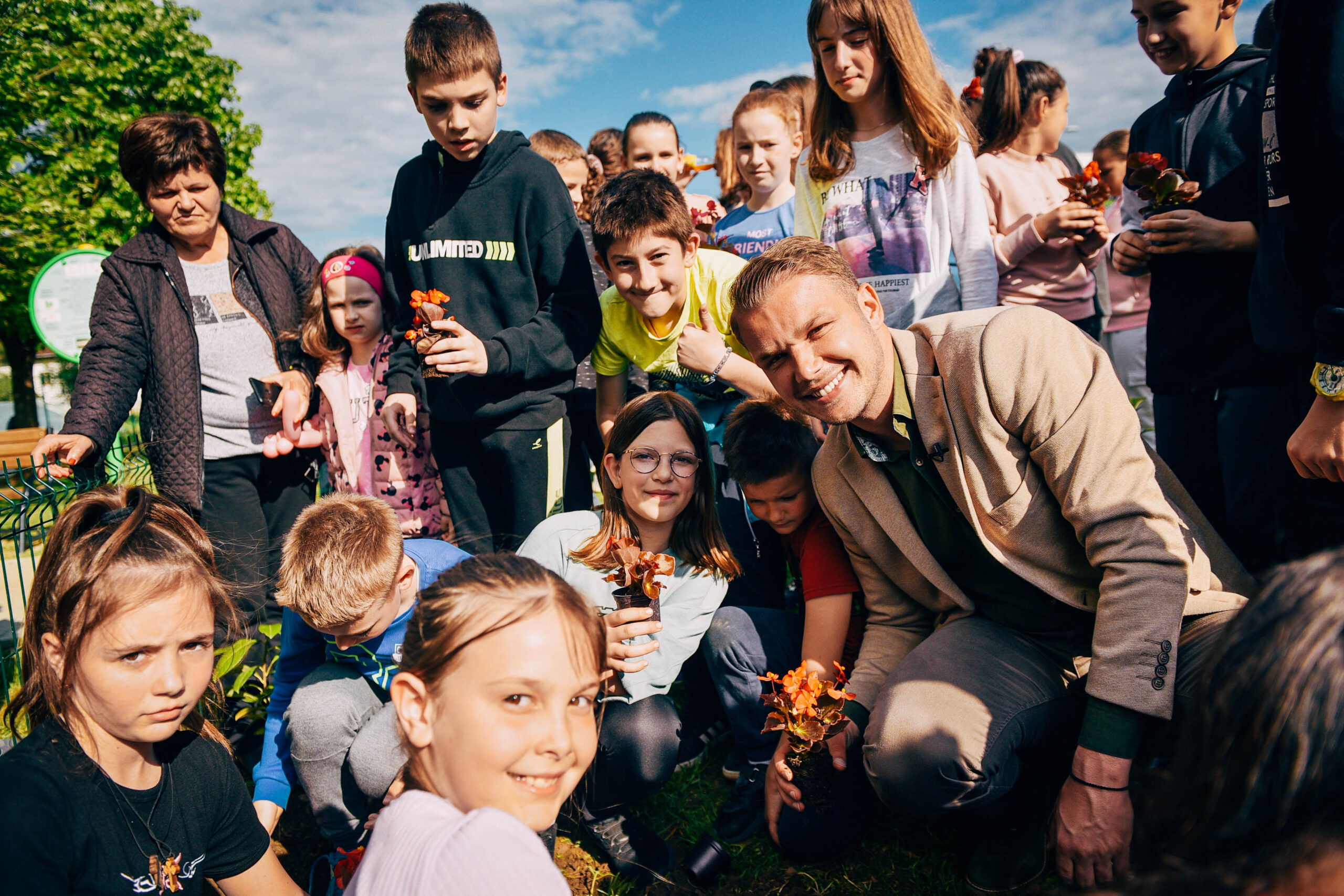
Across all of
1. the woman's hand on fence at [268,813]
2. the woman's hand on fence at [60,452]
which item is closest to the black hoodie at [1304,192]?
the woman's hand on fence at [268,813]

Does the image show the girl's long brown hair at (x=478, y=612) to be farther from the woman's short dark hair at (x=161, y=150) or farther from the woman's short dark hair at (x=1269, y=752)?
the woman's short dark hair at (x=161, y=150)

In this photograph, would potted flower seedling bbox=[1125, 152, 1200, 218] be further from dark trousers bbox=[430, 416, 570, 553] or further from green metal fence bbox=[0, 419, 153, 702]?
green metal fence bbox=[0, 419, 153, 702]

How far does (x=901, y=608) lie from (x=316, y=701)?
7.30 ft

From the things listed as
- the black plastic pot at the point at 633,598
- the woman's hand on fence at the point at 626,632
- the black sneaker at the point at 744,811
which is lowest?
the black sneaker at the point at 744,811

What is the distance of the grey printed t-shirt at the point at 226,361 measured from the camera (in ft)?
13.1

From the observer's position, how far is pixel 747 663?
2.98m

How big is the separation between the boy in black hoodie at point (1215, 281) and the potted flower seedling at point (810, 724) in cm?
190

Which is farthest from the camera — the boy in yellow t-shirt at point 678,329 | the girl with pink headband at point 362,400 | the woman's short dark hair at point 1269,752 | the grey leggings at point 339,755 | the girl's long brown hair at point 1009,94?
the girl's long brown hair at point 1009,94

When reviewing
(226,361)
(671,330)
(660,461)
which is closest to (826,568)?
(660,461)

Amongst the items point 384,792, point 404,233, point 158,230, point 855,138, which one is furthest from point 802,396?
point 158,230

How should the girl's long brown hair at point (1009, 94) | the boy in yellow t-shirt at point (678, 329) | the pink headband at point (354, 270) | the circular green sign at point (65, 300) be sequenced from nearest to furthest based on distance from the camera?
the boy in yellow t-shirt at point (678, 329) < the pink headband at point (354, 270) < the girl's long brown hair at point (1009, 94) < the circular green sign at point (65, 300)

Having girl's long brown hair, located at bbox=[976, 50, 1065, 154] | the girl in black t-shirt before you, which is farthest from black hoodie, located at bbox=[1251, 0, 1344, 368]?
the girl in black t-shirt

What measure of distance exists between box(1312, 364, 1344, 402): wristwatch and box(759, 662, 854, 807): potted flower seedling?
149 cm

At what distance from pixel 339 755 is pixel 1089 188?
4.17 m
